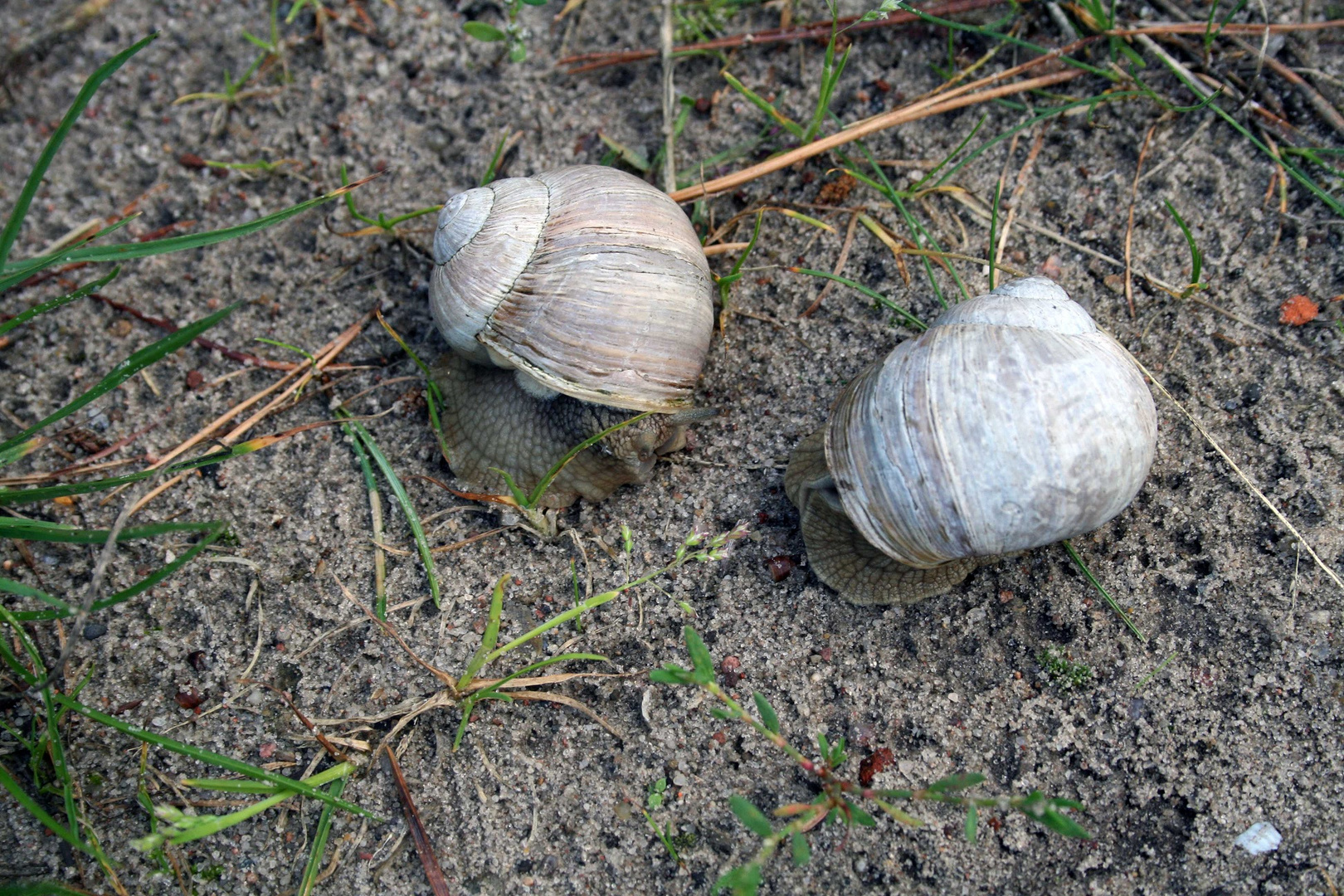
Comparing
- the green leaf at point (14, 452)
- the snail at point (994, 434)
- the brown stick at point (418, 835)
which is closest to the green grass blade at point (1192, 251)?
the snail at point (994, 434)

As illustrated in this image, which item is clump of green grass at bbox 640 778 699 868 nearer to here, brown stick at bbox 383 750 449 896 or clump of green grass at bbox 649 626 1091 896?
clump of green grass at bbox 649 626 1091 896

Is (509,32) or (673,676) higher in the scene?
(509,32)

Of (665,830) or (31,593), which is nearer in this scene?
(31,593)

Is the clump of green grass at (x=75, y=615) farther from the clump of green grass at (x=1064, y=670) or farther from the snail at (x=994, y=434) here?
the clump of green grass at (x=1064, y=670)

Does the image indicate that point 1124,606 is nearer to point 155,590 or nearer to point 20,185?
point 155,590

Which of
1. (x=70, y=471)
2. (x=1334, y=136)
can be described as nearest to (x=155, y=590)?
(x=70, y=471)

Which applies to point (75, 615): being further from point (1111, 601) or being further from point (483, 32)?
point (1111, 601)

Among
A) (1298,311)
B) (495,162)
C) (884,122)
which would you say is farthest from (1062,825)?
(495,162)
